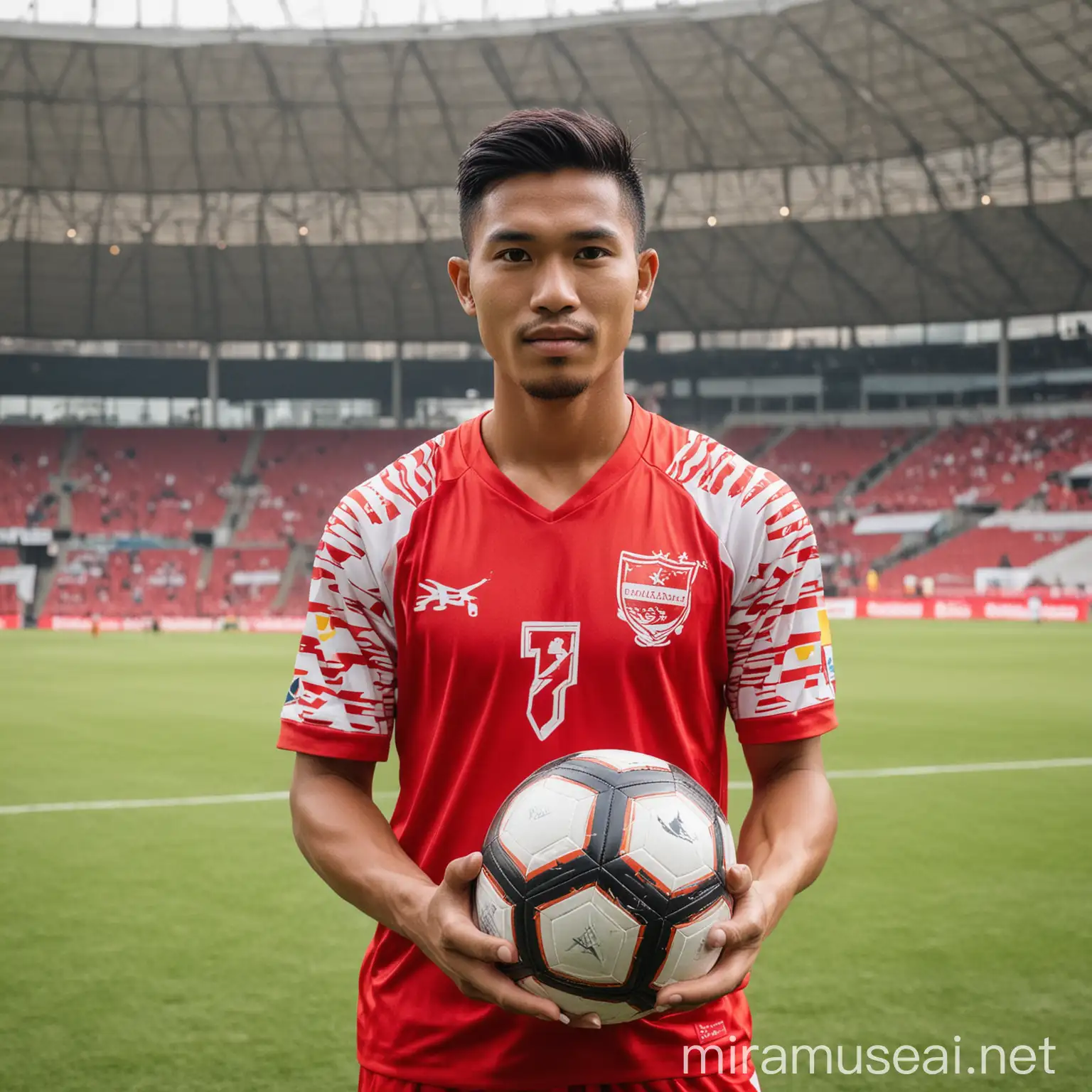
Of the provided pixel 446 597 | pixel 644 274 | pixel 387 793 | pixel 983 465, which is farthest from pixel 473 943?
pixel 983 465

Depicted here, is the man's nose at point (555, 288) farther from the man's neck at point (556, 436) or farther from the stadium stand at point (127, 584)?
the stadium stand at point (127, 584)

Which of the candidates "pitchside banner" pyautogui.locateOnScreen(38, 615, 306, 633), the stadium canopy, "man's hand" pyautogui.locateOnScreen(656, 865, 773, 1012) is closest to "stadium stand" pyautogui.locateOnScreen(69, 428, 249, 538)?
the stadium canopy

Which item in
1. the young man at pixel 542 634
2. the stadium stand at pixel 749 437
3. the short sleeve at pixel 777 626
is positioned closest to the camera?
the young man at pixel 542 634

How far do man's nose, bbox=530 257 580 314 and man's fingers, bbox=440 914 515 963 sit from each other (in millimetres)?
1177

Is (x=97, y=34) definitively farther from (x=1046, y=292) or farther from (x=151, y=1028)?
(x=151, y=1028)

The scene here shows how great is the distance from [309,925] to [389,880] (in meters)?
5.21

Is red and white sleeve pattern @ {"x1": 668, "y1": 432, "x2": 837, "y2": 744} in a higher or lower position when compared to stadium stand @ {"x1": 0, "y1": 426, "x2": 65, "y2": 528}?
lower

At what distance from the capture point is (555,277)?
2.52 metres

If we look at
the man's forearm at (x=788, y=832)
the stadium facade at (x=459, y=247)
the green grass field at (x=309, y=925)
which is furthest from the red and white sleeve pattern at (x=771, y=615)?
the stadium facade at (x=459, y=247)

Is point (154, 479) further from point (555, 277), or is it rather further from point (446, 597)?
point (555, 277)

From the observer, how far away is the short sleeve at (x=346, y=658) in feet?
8.76

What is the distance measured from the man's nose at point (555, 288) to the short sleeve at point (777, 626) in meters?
0.59

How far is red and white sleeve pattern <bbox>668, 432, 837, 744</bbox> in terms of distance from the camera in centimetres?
267

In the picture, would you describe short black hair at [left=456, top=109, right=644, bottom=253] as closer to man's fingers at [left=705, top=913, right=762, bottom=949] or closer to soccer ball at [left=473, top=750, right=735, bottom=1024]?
soccer ball at [left=473, top=750, right=735, bottom=1024]
